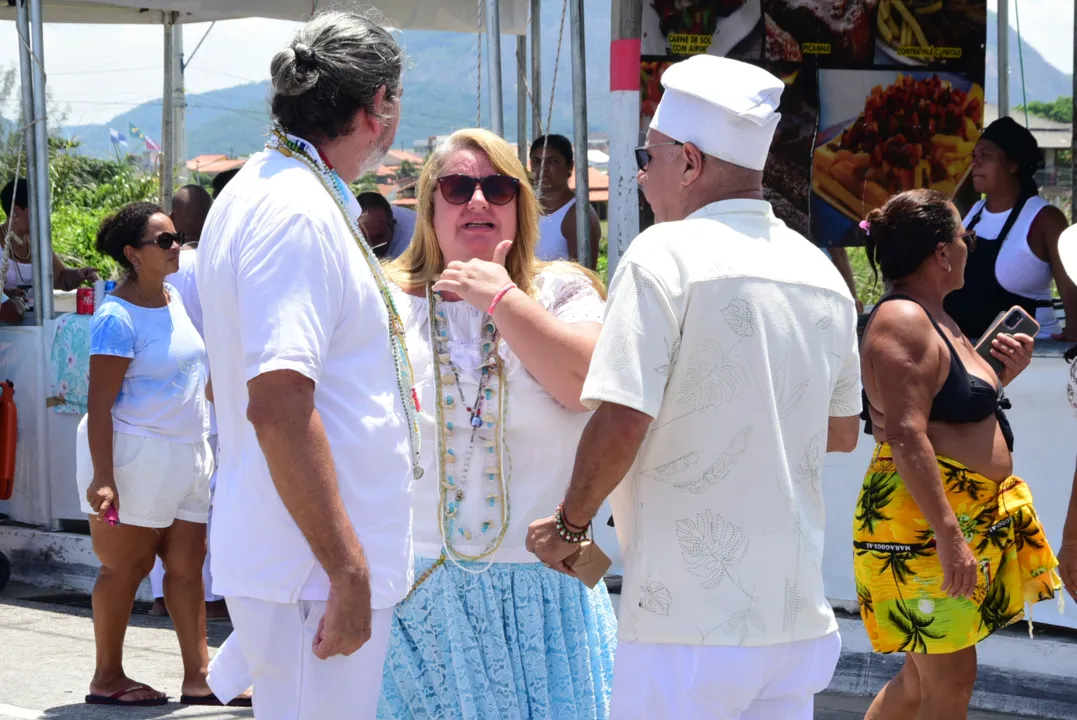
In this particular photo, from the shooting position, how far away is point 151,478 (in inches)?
216

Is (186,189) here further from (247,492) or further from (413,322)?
(247,492)

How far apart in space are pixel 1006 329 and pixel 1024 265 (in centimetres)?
204

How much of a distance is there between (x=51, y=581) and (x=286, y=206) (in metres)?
6.02

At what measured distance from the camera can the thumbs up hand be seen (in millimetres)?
2947

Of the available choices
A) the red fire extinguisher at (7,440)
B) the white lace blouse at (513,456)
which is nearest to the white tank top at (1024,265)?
the white lace blouse at (513,456)

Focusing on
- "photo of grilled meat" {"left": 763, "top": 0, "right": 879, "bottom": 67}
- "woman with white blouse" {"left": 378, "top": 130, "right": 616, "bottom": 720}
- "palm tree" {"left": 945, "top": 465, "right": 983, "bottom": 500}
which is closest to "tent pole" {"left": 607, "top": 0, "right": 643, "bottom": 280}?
"photo of grilled meat" {"left": 763, "top": 0, "right": 879, "bottom": 67}

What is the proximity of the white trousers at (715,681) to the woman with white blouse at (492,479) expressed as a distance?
357 millimetres

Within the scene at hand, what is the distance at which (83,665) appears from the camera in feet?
19.8

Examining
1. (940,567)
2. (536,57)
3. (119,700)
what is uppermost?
(536,57)

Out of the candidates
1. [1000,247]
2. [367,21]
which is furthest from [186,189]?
[367,21]

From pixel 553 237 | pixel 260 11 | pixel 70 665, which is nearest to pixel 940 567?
pixel 553 237

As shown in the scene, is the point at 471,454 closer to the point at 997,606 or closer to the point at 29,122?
the point at 997,606

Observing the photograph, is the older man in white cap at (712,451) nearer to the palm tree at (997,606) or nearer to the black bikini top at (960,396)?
the black bikini top at (960,396)

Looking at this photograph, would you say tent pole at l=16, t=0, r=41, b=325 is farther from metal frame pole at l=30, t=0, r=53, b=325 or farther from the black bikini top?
the black bikini top
